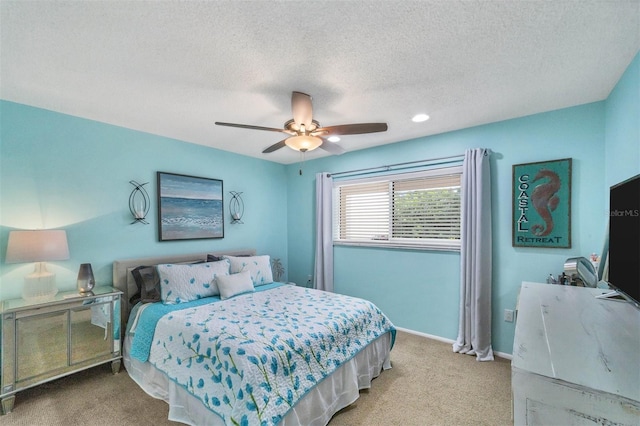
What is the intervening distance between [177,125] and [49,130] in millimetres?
1108

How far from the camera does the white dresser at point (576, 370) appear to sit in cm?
68

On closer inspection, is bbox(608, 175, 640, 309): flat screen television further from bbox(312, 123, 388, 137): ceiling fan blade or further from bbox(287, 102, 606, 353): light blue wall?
bbox(312, 123, 388, 137): ceiling fan blade

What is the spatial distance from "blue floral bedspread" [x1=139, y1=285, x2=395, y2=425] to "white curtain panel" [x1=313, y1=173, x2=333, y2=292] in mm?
1484

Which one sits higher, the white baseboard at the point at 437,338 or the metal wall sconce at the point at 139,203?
the metal wall sconce at the point at 139,203

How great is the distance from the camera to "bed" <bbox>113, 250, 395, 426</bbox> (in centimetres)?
169

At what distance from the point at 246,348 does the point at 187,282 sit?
4.66 ft

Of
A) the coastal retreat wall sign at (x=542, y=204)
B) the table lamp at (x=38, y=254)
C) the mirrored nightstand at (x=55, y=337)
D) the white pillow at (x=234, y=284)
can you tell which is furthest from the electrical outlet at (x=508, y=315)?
the table lamp at (x=38, y=254)

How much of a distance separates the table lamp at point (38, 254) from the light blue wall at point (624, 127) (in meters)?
4.41

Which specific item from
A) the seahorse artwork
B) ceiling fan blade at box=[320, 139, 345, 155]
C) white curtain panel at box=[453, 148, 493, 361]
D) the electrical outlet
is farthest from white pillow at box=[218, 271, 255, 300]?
the seahorse artwork

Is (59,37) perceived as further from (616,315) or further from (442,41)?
(616,315)

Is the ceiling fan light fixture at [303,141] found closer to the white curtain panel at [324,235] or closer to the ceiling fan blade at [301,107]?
the ceiling fan blade at [301,107]

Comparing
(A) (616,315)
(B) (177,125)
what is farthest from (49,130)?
(A) (616,315)

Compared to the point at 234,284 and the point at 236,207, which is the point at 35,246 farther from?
the point at 236,207

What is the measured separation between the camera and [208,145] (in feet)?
12.6
